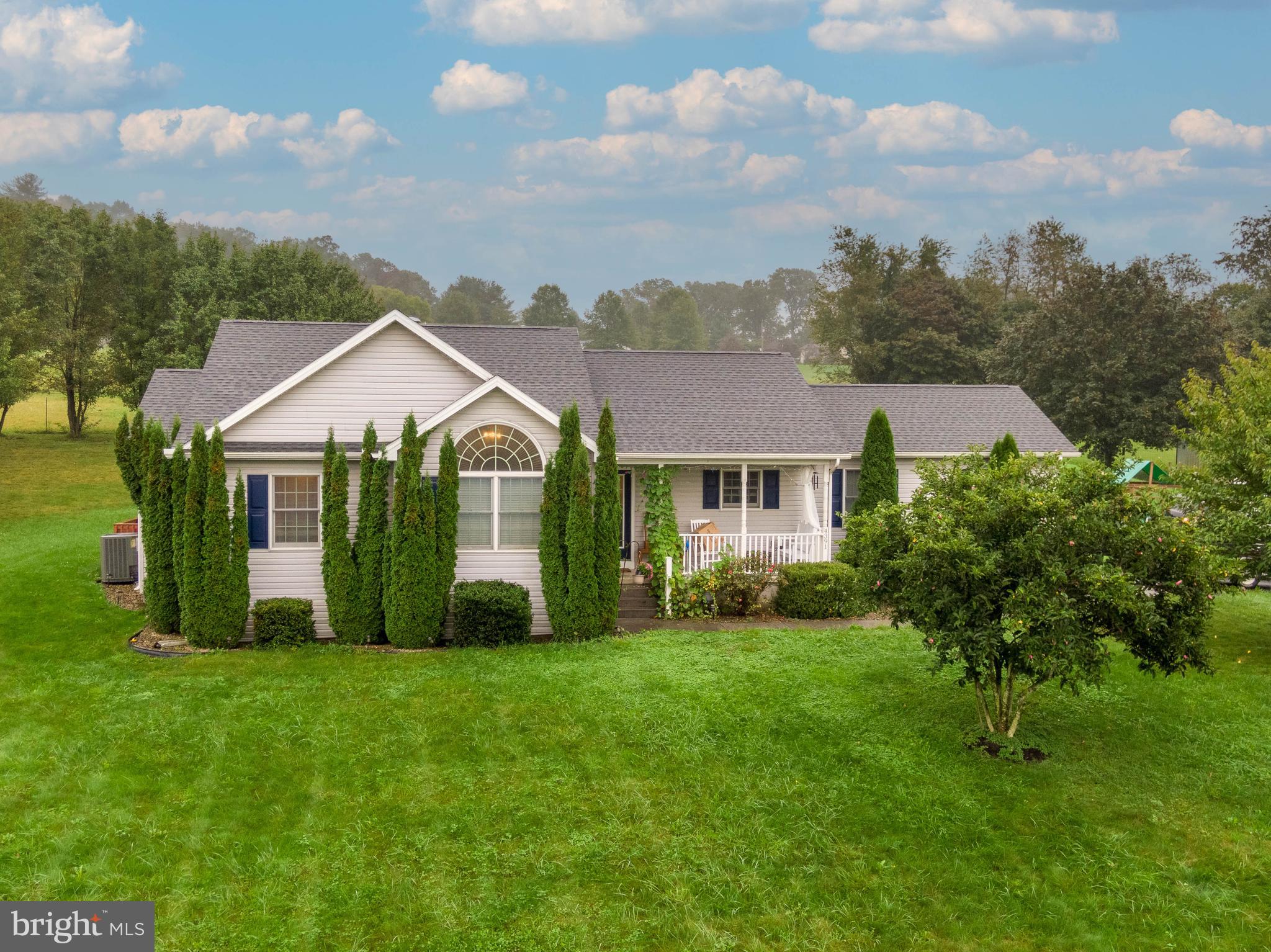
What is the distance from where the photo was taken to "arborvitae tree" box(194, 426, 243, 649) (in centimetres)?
1431

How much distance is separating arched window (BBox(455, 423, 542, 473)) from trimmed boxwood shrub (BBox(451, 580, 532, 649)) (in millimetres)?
2226

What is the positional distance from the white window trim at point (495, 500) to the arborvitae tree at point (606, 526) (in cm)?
130

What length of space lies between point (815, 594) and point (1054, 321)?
1070 inches

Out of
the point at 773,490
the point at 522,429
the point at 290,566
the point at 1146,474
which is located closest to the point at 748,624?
the point at 773,490

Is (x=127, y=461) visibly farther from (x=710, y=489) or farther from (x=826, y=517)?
(x=826, y=517)

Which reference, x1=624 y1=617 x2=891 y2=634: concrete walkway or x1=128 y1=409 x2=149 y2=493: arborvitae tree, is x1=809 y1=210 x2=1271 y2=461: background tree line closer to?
x1=624 y1=617 x2=891 y2=634: concrete walkway

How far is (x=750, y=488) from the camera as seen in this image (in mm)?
20172

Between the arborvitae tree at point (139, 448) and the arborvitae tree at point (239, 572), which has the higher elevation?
the arborvitae tree at point (139, 448)

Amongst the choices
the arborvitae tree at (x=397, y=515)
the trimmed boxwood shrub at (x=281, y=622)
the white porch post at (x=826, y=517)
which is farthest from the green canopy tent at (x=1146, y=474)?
the trimmed boxwood shrub at (x=281, y=622)

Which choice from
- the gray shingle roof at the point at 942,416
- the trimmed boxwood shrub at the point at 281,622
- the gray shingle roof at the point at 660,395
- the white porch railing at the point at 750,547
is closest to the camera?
the trimmed boxwood shrub at the point at 281,622

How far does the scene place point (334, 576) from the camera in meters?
→ 14.6

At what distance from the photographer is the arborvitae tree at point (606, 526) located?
1505 centimetres

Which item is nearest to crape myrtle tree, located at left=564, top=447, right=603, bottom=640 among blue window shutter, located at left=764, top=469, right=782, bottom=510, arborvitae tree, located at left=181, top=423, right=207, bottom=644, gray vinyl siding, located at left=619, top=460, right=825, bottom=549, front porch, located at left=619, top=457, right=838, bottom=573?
front porch, located at left=619, top=457, right=838, bottom=573

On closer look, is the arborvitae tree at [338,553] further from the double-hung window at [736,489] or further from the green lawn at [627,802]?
the double-hung window at [736,489]
